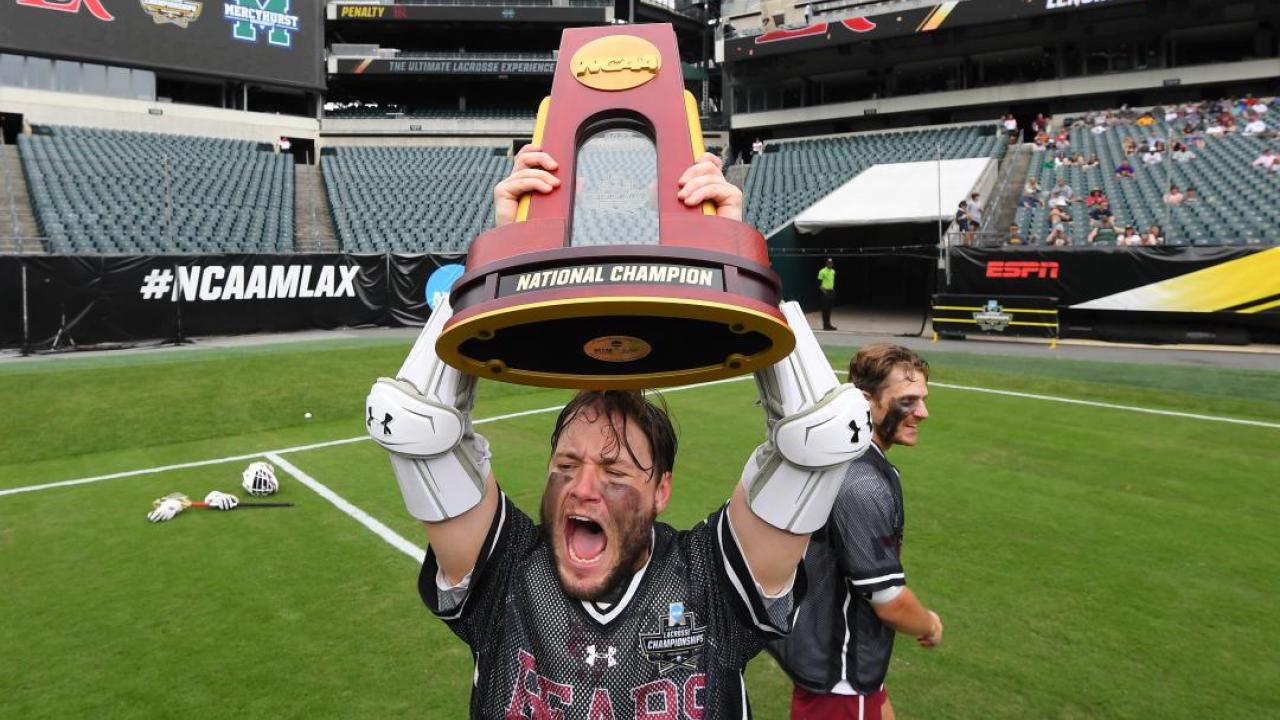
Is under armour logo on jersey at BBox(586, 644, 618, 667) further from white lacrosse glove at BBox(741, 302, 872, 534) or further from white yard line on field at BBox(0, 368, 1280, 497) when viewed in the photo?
white yard line on field at BBox(0, 368, 1280, 497)

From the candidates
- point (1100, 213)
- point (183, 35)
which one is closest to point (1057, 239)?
point (1100, 213)

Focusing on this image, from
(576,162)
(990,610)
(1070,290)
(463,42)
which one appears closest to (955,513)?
(990,610)

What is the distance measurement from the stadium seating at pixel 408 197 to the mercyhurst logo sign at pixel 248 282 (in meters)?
5.83

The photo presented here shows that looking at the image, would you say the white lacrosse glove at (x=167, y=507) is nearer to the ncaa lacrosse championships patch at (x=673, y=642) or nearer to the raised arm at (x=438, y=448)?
the raised arm at (x=438, y=448)

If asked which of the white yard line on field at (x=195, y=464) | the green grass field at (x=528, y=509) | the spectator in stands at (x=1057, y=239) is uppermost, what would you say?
the spectator in stands at (x=1057, y=239)

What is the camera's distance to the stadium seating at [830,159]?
33.3 metres

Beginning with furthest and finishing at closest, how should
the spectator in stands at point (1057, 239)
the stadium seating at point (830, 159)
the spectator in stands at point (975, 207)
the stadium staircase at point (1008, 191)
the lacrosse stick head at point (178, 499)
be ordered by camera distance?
the stadium seating at point (830, 159), the stadium staircase at point (1008, 191), the spectator in stands at point (975, 207), the spectator in stands at point (1057, 239), the lacrosse stick head at point (178, 499)

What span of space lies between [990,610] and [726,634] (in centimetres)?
424

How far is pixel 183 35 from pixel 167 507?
37125 mm

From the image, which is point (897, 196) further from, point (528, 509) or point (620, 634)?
point (620, 634)

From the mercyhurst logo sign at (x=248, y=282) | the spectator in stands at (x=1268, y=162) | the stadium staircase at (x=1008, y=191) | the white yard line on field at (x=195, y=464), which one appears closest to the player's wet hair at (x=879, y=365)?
the white yard line on field at (x=195, y=464)

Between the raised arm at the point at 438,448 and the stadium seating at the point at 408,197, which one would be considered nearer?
the raised arm at the point at 438,448

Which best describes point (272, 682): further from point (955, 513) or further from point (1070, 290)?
point (1070, 290)

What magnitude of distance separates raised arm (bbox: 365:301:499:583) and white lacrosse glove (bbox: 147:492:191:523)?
6.86m
